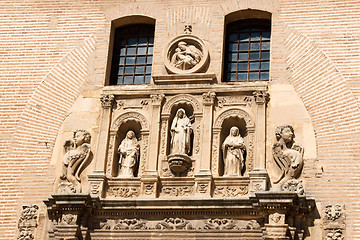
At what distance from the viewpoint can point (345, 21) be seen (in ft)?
60.8

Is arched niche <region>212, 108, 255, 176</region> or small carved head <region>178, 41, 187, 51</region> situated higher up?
small carved head <region>178, 41, 187, 51</region>

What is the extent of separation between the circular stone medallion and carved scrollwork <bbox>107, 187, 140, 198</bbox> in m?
2.68

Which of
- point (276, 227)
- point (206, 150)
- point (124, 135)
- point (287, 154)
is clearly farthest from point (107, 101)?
point (276, 227)

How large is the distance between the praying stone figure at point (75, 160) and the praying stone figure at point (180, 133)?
1727 mm

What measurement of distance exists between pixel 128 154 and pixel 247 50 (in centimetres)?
341

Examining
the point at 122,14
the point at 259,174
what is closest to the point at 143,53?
the point at 122,14

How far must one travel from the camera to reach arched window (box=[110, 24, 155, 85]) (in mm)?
19469

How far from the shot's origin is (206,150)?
17750 millimetres

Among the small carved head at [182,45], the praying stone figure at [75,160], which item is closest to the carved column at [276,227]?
the praying stone figure at [75,160]

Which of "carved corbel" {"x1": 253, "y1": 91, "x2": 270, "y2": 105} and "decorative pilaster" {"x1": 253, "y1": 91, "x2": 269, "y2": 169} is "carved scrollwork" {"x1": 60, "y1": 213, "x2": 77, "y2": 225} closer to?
"decorative pilaster" {"x1": 253, "y1": 91, "x2": 269, "y2": 169}

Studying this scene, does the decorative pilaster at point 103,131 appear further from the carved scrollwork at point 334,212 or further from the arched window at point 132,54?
the carved scrollwork at point 334,212

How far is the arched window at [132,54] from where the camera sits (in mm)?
19469

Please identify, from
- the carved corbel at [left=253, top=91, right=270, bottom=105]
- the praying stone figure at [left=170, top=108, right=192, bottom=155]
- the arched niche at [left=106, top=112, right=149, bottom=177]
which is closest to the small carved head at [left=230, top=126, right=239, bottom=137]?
the carved corbel at [left=253, top=91, right=270, bottom=105]

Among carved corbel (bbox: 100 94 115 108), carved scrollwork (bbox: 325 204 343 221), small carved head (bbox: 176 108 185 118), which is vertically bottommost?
carved scrollwork (bbox: 325 204 343 221)
